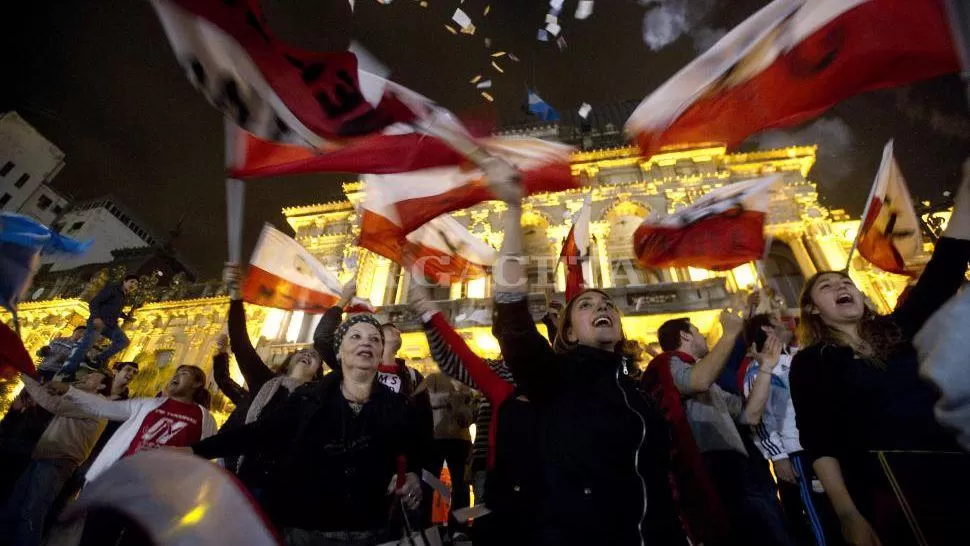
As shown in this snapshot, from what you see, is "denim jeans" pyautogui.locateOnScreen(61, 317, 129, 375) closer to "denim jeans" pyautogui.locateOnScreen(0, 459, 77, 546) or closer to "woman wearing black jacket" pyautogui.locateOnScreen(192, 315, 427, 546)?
"denim jeans" pyautogui.locateOnScreen(0, 459, 77, 546)

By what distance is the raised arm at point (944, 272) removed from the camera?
223 cm

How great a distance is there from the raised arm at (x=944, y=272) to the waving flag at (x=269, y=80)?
4324 mm

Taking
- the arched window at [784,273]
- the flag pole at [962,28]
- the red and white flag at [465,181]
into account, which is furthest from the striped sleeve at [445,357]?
the arched window at [784,273]

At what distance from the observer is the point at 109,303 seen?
7.75m

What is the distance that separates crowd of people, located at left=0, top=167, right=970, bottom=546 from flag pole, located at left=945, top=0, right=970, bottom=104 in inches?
27.8

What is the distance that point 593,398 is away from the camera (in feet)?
6.45

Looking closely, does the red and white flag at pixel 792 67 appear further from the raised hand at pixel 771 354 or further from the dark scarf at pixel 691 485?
the dark scarf at pixel 691 485

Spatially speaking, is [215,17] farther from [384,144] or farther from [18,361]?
[18,361]

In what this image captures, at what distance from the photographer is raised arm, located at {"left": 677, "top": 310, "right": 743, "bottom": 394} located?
2416 mm

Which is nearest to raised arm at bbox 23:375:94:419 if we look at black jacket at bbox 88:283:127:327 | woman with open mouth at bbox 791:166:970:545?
black jacket at bbox 88:283:127:327

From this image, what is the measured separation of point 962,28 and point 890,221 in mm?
3351

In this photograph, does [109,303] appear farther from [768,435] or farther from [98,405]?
[768,435]

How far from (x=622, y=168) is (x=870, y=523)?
20.0 metres

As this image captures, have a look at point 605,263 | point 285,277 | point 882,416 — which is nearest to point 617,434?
point 882,416
